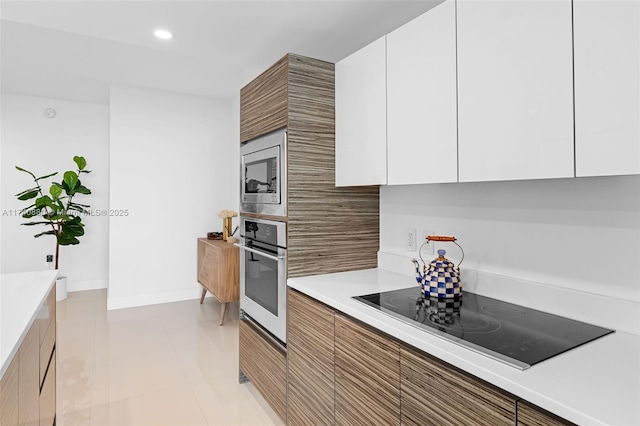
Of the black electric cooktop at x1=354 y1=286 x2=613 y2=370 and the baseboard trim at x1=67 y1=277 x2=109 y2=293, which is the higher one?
the black electric cooktop at x1=354 y1=286 x2=613 y2=370

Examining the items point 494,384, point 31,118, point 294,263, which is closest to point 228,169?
point 31,118

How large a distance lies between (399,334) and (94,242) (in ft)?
16.9

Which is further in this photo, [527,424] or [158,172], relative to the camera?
[158,172]

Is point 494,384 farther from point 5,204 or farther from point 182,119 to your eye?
point 5,204

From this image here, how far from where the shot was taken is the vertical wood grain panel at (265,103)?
1980 mm

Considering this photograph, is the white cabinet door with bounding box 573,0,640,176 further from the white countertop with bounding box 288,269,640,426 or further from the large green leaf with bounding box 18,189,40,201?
the large green leaf with bounding box 18,189,40,201

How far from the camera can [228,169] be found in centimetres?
498

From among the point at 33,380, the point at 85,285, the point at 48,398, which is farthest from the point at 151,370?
the point at 85,285

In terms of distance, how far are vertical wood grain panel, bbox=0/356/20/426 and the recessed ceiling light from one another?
2.01 m

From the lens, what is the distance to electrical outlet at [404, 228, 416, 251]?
81.2 inches

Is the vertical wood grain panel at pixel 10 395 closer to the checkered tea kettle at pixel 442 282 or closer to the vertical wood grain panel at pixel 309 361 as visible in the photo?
the vertical wood grain panel at pixel 309 361

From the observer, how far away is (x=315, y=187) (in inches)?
79.3

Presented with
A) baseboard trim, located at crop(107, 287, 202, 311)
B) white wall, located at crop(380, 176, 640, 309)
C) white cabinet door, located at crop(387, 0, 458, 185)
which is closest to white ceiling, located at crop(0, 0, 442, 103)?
white cabinet door, located at crop(387, 0, 458, 185)

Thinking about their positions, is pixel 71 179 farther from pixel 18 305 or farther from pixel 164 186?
pixel 18 305
